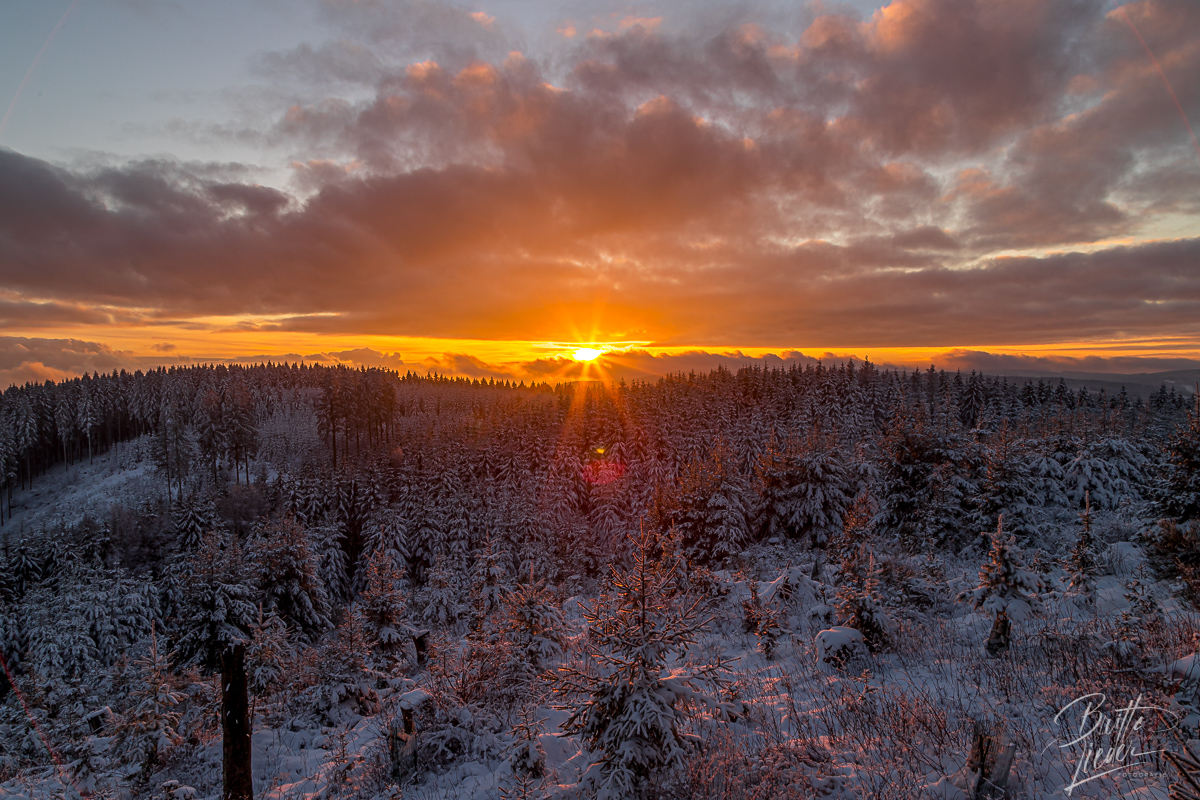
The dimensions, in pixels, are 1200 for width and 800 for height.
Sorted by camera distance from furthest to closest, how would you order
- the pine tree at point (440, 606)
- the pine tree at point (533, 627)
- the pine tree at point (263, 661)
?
the pine tree at point (440, 606), the pine tree at point (263, 661), the pine tree at point (533, 627)

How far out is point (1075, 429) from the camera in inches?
1325

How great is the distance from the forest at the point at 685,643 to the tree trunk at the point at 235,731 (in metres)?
0.05

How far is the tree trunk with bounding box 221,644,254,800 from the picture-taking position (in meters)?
6.70

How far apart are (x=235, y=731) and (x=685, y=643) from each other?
255 inches

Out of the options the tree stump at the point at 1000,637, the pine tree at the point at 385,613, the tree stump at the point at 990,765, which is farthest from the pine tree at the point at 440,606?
the tree stump at the point at 990,765

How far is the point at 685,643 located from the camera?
5508 millimetres

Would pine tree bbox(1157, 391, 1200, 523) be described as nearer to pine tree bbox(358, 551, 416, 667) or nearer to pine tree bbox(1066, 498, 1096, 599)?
pine tree bbox(1066, 498, 1096, 599)

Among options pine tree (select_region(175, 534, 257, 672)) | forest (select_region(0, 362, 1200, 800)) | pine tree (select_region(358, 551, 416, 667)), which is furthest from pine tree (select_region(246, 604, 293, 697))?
pine tree (select_region(175, 534, 257, 672))

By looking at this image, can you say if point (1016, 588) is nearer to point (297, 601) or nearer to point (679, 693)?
point (679, 693)

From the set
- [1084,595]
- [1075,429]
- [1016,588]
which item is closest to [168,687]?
[1016,588]

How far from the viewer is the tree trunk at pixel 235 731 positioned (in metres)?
6.70

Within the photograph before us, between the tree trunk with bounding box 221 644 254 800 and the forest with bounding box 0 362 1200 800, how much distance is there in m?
0.05

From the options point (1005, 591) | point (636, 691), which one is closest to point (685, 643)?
point (636, 691)

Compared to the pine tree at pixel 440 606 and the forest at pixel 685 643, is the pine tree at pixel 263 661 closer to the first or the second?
the forest at pixel 685 643
